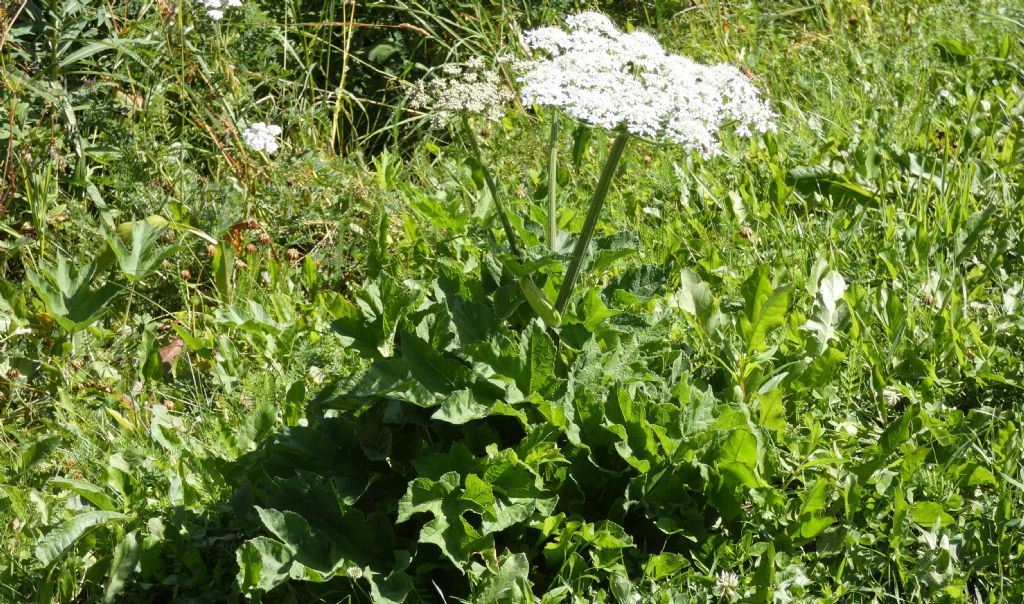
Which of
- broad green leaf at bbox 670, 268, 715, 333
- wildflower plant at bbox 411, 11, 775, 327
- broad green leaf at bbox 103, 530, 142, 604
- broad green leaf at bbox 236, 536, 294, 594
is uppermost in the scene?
wildflower plant at bbox 411, 11, 775, 327

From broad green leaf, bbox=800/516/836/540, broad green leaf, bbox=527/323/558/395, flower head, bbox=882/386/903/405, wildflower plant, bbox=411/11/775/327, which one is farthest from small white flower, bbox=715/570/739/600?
flower head, bbox=882/386/903/405

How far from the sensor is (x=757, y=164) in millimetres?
3580

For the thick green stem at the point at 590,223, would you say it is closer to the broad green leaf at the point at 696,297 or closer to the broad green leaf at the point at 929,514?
the broad green leaf at the point at 696,297

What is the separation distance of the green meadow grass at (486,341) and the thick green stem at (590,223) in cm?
4

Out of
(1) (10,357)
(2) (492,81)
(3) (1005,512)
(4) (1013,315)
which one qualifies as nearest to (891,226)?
(4) (1013,315)

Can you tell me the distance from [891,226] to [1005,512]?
1.15 metres

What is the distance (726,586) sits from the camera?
6.60 feet

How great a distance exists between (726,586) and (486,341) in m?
0.68

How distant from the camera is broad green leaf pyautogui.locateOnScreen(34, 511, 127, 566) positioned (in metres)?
2.12

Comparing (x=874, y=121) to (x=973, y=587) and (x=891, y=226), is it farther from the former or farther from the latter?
(x=973, y=587)

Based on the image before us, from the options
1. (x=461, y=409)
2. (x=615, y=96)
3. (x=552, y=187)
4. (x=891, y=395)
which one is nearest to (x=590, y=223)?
(x=552, y=187)

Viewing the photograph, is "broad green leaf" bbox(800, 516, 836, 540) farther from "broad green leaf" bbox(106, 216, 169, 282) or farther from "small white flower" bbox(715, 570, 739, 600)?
"broad green leaf" bbox(106, 216, 169, 282)

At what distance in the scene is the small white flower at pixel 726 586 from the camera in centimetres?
201

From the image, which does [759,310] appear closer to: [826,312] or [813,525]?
[826,312]
